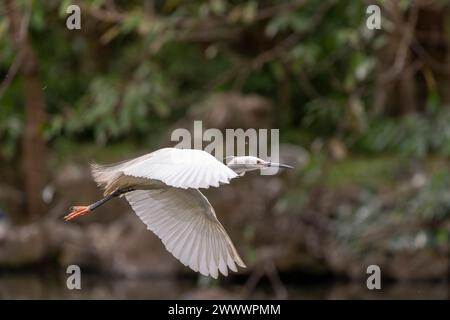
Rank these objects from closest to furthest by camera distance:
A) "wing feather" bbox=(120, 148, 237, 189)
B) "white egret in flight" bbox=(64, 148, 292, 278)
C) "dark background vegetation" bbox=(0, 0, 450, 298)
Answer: "wing feather" bbox=(120, 148, 237, 189) < "white egret in flight" bbox=(64, 148, 292, 278) < "dark background vegetation" bbox=(0, 0, 450, 298)

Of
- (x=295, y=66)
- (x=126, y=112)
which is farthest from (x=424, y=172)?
(x=126, y=112)

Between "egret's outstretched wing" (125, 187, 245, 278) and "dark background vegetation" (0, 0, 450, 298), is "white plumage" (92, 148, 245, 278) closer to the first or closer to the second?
"egret's outstretched wing" (125, 187, 245, 278)

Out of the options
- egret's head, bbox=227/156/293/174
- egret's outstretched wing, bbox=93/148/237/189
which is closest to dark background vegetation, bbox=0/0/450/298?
egret's head, bbox=227/156/293/174

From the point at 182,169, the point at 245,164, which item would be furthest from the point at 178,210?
the point at 182,169

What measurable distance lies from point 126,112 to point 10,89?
3.29 meters

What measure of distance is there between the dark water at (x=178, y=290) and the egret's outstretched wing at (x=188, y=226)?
2567mm

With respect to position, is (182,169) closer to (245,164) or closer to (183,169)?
(183,169)

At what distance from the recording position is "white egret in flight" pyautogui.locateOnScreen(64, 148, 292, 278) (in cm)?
401

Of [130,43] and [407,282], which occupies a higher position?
[130,43]

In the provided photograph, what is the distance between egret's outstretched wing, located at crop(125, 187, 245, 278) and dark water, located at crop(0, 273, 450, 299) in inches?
101

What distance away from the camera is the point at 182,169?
11.4 ft
